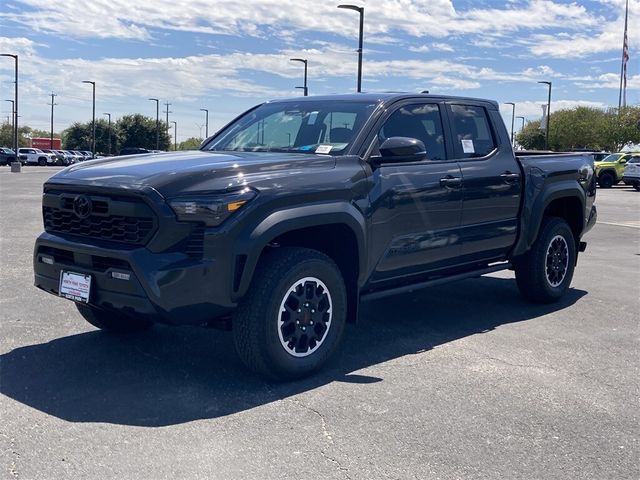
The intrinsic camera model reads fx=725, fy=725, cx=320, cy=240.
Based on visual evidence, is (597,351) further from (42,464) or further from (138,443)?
(42,464)

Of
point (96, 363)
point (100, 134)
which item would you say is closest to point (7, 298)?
point (96, 363)

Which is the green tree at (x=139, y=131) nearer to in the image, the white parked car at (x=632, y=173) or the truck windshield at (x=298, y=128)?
the white parked car at (x=632, y=173)

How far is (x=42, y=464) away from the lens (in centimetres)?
336

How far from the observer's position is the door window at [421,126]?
545cm

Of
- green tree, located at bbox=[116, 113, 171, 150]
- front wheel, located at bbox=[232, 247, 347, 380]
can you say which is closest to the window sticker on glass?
front wheel, located at bbox=[232, 247, 347, 380]

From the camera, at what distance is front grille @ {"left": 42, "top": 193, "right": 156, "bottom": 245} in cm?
413

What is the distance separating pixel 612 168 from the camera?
3275 cm

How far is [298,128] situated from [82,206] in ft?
6.01

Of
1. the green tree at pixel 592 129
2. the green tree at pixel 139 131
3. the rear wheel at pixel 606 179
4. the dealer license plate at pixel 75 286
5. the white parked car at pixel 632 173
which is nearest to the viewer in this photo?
the dealer license plate at pixel 75 286

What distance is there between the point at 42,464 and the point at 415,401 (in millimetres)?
2066

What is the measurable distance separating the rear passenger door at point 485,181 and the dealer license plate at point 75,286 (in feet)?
9.78

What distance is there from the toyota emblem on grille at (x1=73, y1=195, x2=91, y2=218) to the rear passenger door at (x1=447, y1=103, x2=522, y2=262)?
9.59 ft

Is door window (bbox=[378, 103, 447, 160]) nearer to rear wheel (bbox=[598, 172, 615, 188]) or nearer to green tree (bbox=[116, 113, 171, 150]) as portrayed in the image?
rear wheel (bbox=[598, 172, 615, 188])

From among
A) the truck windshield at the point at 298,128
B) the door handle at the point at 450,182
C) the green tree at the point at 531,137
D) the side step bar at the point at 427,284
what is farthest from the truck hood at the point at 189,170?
the green tree at the point at 531,137
